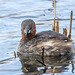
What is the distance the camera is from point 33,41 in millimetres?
9297

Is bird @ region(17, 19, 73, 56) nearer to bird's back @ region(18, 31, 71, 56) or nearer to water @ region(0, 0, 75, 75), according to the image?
bird's back @ region(18, 31, 71, 56)

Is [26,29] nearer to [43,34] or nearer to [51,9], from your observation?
[43,34]

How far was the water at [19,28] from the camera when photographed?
804 centimetres

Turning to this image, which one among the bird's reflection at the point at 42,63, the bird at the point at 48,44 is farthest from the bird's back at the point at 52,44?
the bird's reflection at the point at 42,63

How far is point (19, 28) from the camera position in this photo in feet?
37.8

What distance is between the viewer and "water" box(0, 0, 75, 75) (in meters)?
8.04

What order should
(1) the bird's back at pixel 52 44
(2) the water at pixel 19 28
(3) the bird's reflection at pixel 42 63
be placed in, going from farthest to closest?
(1) the bird's back at pixel 52 44 → (2) the water at pixel 19 28 → (3) the bird's reflection at pixel 42 63

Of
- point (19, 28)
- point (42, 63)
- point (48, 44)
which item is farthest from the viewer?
point (19, 28)

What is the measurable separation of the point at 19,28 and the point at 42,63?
10.9ft

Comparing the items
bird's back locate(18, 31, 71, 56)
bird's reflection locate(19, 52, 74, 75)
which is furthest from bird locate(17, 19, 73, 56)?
bird's reflection locate(19, 52, 74, 75)

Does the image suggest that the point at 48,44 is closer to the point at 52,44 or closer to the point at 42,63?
the point at 52,44

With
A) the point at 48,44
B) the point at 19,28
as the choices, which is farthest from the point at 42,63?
the point at 19,28

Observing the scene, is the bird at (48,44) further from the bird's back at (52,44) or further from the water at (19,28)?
the water at (19,28)

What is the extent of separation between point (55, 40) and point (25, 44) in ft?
3.07
